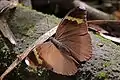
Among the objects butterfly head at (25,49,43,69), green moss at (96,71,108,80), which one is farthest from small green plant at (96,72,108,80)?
butterfly head at (25,49,43,69)

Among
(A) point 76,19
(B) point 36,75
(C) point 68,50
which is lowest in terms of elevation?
(B) point 36,75

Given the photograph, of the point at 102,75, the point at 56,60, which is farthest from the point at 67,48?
the point at 102,75

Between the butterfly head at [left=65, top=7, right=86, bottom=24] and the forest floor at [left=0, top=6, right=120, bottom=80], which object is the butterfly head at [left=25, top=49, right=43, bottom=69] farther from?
the butterfly head at [left=65, top=7, right=86, bottom=24]

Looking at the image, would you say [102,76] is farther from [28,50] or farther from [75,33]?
[28,50]

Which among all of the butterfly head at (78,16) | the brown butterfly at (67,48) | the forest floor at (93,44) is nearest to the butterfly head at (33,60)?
the brown butterfly at (67,48)

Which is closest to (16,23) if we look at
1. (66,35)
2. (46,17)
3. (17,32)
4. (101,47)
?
(17,32)

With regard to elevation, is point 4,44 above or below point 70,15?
below

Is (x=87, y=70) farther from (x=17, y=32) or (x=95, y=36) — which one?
(x=17, y=32)

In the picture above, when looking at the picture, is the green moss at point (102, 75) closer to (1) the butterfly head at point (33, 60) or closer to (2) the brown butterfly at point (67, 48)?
(2) the brown butterfly at point (67, 48)
